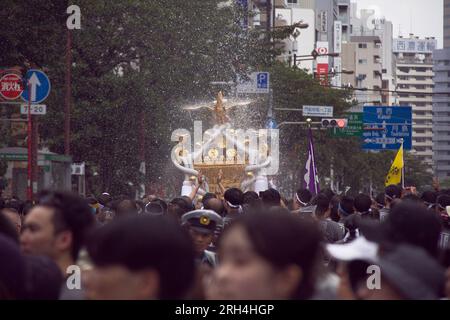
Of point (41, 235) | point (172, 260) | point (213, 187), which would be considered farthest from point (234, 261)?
point (213, 187)

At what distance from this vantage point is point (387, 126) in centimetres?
5259

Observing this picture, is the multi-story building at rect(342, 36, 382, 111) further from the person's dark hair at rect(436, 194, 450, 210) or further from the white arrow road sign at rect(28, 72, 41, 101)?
the person's dark hair at rect(436, 194, 450, 210)

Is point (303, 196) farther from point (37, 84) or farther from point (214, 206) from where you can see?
point (37, 84)

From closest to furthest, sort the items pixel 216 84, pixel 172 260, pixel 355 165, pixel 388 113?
pixel 172 260, pixel 216 84, pixel 388 113, pixel 355 165

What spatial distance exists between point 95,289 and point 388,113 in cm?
4879

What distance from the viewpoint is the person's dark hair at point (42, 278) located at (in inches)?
203

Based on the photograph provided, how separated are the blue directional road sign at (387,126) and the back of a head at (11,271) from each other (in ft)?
155

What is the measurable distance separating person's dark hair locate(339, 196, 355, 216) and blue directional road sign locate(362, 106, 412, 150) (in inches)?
1483

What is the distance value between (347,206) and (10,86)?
10.3 metres

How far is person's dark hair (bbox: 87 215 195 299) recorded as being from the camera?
169 inches

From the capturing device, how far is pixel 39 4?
25000 millimetres

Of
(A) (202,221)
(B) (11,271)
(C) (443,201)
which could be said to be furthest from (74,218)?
(C) (443,201)

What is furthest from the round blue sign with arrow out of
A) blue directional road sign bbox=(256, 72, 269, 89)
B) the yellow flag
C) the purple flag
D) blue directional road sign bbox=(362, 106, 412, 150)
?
blue directional road sign bbox=(362, 106, 412, 150)

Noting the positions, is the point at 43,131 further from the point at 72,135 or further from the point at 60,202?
the point at 60,202
